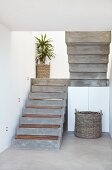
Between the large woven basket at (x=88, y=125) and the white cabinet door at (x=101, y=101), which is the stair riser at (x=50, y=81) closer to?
the white cabinet door at (x=101, y=101)

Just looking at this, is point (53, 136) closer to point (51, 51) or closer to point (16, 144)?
point (16, 144)

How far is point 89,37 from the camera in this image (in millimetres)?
5379

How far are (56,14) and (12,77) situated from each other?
5.85ft

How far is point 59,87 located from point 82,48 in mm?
1278

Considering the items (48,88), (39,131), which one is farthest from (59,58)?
(39,131)

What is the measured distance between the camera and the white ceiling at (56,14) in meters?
3.43

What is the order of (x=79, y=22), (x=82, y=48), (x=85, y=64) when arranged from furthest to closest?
(x=85, y=64) → (x=82, y=48) → (x=79, y=22)

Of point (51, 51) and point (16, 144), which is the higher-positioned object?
point (51, 51)

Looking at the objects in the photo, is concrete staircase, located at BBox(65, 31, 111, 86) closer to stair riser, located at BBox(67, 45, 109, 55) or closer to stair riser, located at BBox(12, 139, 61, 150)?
stair riser, located at BBox(67, 45, 109, 55)

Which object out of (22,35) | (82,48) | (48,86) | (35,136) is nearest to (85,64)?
(82,48)

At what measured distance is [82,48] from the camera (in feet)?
19.0

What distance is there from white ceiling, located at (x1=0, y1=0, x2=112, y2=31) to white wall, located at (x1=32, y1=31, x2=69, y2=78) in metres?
2.85

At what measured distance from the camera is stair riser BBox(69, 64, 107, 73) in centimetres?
632

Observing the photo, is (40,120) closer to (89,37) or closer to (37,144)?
(37,144)
